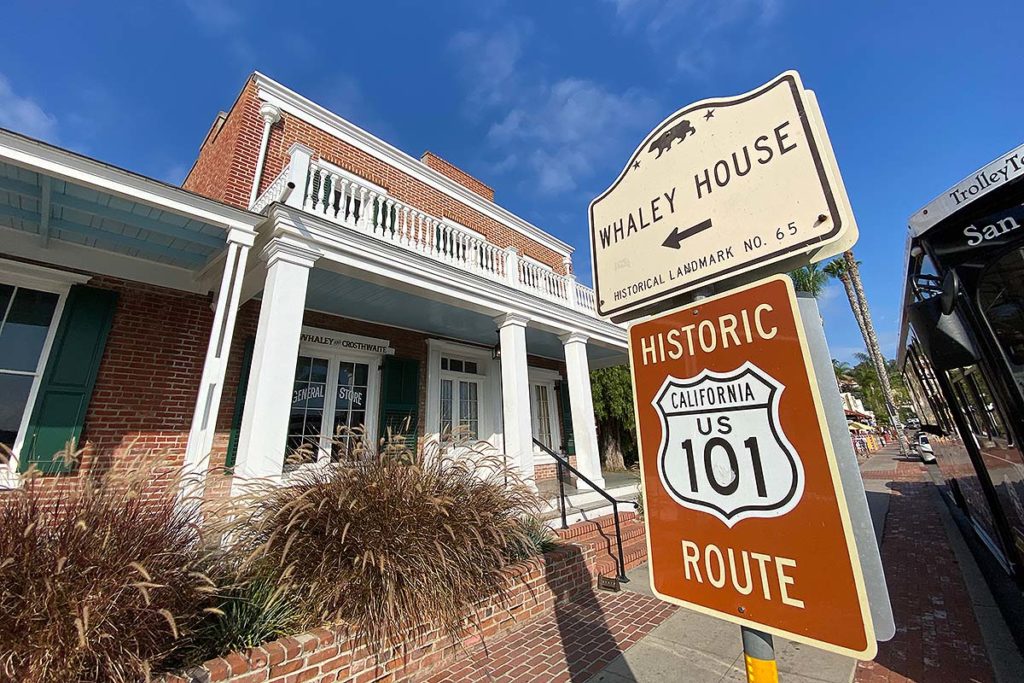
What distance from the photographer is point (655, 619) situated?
4.05 meters

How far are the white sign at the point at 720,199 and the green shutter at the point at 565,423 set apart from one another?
9821mm

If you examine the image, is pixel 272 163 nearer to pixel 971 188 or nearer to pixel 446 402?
pixel 446 402

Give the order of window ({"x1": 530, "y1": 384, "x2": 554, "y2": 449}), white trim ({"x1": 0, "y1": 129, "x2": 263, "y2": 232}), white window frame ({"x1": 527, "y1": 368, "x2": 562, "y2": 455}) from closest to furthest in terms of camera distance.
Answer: white trim ({"x1": 0, "y1": 129, "x2": 263, "y2": 232}) → window ({"x1": 530, "y1": 384, "x2": 554, "y2": 449}) → white window frame ({"x1": 527, "y1": 368, "x2": 562, "y2": 455})

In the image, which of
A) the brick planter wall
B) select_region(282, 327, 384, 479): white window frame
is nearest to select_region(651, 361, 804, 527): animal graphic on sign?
the brick planter wall

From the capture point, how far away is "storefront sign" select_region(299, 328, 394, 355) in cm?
681

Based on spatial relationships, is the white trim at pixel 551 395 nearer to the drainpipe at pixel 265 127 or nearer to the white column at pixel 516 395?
the white column at pixel 516 395

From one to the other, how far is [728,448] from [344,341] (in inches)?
279

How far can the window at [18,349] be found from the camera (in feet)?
15.6

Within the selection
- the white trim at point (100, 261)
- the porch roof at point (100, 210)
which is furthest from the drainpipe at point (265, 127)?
the porch roof at point (100, 210)

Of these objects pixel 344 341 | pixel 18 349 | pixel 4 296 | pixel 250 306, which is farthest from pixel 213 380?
pixel 4 296

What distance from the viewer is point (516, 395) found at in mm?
6773

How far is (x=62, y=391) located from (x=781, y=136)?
7.21m

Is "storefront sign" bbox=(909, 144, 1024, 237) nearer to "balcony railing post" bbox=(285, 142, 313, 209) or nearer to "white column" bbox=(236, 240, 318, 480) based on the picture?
"white column" bbox=(236, 240, 318, 480)

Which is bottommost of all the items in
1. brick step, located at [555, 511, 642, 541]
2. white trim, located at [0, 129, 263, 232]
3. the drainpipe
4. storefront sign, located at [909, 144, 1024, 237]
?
brick step, located at [555, 511, 642, 541]
